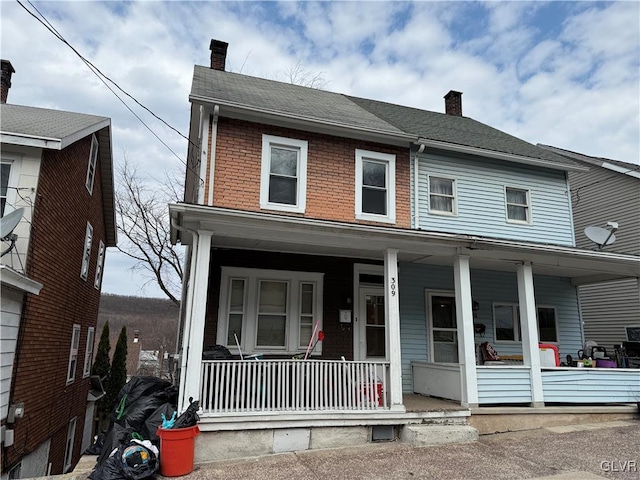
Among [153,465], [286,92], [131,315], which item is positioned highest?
[286,92]

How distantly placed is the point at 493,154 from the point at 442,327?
414 cm

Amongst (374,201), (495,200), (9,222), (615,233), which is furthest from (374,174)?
(615,233)

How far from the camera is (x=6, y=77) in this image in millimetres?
11406

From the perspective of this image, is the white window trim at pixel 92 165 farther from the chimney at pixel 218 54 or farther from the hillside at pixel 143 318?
the hillside at pixel 143 318

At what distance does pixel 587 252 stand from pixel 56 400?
11447 mm

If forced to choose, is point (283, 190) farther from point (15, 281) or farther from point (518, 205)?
point (518, 205)

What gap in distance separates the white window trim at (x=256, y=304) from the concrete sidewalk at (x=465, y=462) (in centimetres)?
240

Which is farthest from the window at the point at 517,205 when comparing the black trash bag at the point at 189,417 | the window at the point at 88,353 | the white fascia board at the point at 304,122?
the window at the point at 88,353

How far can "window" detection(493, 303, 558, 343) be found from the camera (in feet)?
32.0

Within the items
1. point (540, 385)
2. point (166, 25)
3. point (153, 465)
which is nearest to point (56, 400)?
point (153, 465)

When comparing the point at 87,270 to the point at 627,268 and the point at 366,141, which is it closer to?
the point at 366,141

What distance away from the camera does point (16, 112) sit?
28.4 ft

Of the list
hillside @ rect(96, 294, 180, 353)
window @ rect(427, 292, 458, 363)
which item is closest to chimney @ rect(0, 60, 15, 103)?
window @ rect(427, 292, 458, 363)

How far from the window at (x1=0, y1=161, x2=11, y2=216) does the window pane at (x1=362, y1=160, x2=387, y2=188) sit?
6.33 metres
